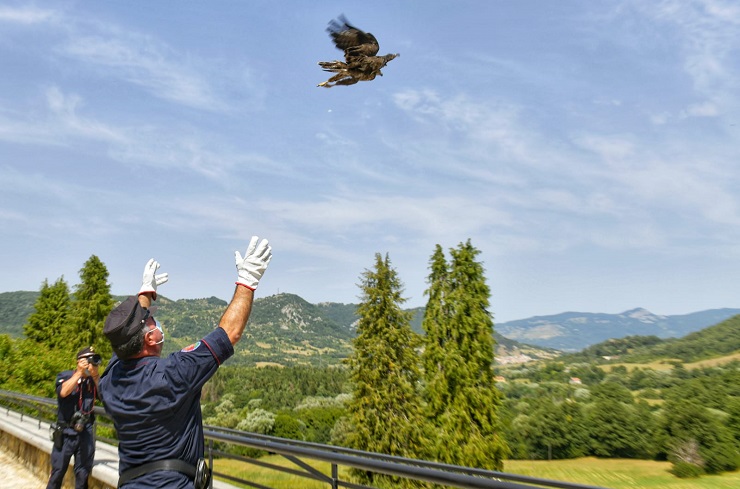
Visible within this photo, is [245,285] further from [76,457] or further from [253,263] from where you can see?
[76,457]

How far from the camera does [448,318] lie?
41438mm

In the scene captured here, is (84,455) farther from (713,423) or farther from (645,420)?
(645,420)

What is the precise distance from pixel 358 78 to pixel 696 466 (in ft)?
264

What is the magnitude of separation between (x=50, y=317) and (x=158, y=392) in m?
52.4

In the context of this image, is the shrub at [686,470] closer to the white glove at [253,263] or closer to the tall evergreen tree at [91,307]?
the tall evergreen tree at [91,307]

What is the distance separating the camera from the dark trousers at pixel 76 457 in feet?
23.3

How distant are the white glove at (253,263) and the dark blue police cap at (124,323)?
53 cm

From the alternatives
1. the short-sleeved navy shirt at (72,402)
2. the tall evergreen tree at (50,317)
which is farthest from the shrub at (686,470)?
the short-sleeved navy shirt at (72,402)

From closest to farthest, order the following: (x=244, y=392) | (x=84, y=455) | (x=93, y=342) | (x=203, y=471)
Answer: (x=203, y=471) < (x=84, y=455) < (x=93, y=342) < (x=244, y=392)

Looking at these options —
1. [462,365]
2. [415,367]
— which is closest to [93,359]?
[462,365]

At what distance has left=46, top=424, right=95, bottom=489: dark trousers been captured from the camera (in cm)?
709

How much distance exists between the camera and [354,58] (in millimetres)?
5293

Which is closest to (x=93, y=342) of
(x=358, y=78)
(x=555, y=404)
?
(x=358, y=78)

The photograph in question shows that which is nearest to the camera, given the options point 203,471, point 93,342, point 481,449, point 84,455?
point 203,471
